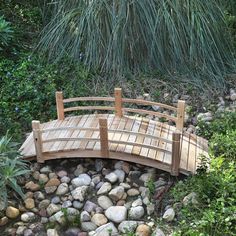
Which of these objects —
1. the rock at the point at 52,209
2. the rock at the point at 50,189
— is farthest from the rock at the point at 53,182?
the rock at the point at 52,209

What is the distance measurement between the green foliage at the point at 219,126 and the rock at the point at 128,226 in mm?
1201

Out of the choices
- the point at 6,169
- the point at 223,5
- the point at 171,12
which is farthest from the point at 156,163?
the point at 223,5

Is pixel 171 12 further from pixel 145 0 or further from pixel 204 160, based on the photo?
pixel 204 160

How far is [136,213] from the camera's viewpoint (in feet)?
9.52

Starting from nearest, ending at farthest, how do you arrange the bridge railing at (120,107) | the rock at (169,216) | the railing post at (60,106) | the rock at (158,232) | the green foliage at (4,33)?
the rock at (158,232), the rock at (169,216), the bridge railing at (120,107), the railing post at (60,106), the green foliage at (4,33)

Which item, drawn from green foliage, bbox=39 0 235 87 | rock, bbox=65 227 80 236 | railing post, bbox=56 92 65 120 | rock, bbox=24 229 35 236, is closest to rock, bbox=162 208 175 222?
rock, bbox=65 227 80 236

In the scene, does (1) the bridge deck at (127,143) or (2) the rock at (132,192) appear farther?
(1) the bridge deck at (127,143)

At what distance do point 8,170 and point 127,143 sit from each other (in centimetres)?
93

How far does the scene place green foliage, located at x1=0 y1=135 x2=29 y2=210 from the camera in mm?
2853

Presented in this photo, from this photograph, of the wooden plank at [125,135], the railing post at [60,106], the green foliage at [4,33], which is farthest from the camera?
the green foliage at [4,33]

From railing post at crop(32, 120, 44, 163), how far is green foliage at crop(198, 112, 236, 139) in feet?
4.67

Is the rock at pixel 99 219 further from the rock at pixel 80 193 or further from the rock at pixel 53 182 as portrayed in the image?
the rock at pixel 53 182

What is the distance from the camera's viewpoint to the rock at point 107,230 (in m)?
2.74

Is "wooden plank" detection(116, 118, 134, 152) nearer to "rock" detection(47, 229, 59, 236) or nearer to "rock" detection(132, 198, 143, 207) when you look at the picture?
"rock" detection(132, 198, 143, 207)
